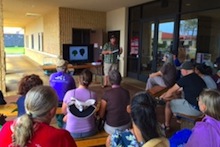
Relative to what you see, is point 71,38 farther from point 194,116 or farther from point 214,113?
point 214,113

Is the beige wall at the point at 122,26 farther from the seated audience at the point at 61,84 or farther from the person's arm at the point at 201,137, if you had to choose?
the person's arm at the point at 201,137

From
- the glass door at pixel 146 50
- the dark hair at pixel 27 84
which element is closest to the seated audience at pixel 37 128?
the dark hair at pixel 27 84

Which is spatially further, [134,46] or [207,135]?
[134,46]

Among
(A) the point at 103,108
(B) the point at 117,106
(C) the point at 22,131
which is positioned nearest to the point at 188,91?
(B) the point at 117,106

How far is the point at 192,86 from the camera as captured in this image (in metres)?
2.65

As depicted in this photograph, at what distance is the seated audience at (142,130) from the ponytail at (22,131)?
50 cm

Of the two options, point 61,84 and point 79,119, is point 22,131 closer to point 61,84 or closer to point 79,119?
point 79,119

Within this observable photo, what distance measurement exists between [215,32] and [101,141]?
4242mm

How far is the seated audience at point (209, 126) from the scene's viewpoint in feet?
4.67

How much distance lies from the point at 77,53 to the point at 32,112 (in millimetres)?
5153

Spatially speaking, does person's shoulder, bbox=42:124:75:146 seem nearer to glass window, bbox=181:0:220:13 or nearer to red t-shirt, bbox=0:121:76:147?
red t-shirt, bbox=0:121:76:147

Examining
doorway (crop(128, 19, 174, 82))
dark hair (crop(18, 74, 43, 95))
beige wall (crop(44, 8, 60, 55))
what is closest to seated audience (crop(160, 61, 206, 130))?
dark hair (crop(18, 74, 43, 95))

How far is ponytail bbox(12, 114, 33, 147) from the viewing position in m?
1.05

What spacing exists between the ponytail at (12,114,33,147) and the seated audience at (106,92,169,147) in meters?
0.50
